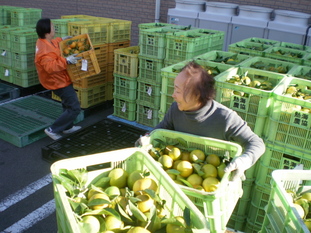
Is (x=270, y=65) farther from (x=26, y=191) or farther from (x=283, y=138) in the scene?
(x=26, y=191)

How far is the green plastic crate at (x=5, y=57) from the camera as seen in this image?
23.5 ft

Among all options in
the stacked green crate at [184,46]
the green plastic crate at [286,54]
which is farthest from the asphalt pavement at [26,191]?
the green plastic crate at [286,54]

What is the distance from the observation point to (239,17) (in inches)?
289

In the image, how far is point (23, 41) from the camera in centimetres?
→ 677

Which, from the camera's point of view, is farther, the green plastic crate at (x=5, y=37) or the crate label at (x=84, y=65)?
the green plastic crate at (x=5, y=37)

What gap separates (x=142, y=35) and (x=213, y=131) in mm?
3345

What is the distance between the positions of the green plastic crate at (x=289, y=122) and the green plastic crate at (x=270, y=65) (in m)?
1.06

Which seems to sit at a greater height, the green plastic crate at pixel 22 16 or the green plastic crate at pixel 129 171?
the green plastic crate at pixel 22 16

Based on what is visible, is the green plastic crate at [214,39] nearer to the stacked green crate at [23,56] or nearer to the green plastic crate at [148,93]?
the green plastic crate at [148,93]

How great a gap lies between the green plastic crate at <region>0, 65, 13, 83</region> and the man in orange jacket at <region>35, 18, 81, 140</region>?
2.38m

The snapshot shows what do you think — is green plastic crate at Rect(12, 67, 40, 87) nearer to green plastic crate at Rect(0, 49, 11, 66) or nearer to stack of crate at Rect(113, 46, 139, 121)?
green plastic crate at Rect(0, 49, 11, 66)

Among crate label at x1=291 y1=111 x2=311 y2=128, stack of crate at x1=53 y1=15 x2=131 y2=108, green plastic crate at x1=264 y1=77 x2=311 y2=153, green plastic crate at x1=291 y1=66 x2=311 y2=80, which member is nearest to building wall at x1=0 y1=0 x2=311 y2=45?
stack of crate at x1=53 y1=15 x2=131 y2=108

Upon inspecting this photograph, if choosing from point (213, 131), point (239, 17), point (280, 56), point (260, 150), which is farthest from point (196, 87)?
point (239, 17)

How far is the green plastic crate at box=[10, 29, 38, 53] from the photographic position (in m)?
6.78
